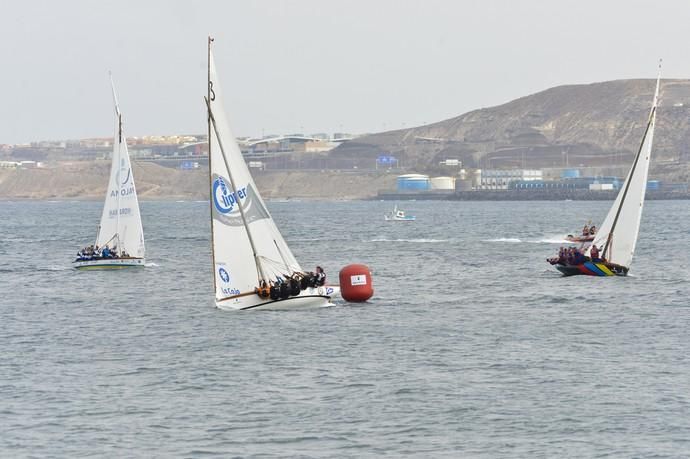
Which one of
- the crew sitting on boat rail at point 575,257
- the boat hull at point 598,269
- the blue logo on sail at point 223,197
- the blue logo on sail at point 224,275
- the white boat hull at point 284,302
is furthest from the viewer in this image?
the crew sitting on boat rail at point 575,257

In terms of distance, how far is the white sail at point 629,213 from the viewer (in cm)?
6588

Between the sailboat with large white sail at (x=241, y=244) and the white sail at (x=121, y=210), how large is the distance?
83.3 ft

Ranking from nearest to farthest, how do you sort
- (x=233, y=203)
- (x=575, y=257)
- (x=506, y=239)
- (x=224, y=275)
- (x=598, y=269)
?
1. (x=233, y=203)
2. (x=224, y=275)
3. (x=598, y=269)
4. (x=575, y=257)
5. (x=506, y=239)

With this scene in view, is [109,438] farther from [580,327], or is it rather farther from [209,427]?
[580,327]

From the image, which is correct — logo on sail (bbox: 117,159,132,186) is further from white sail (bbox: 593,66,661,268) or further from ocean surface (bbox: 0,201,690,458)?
white sail (bbox: 593,66,661,268)

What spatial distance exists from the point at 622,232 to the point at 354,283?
1885cm

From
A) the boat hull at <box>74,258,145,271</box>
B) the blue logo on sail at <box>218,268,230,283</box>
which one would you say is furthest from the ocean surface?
the boat hull at <box>74,258,145,271</box>

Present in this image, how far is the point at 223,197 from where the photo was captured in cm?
4781

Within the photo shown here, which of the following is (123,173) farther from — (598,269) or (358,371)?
(358,371)

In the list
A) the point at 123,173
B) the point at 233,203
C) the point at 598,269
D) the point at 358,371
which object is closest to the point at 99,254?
the point at 123,173

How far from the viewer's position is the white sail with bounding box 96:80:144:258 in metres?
73.6

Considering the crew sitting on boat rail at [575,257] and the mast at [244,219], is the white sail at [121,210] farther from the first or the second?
the mast at [244,219]

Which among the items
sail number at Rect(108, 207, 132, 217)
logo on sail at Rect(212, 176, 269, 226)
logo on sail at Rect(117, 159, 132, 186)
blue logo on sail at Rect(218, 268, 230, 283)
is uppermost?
logo on sail at Rect(117, 159, 132, 186)

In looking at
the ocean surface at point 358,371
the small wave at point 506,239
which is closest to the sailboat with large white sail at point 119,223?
the ocean surface at point 358,371
